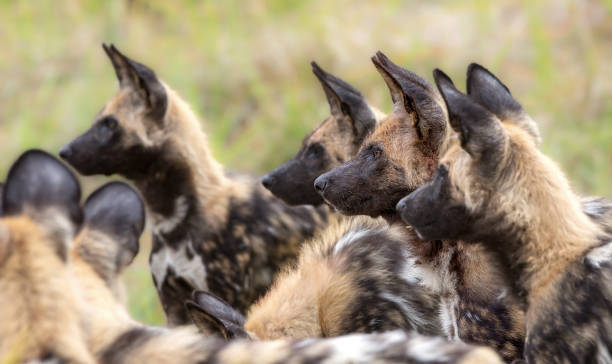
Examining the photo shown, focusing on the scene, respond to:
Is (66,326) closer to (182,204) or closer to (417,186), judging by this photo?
(417,186)

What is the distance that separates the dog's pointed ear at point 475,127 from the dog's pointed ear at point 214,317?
0.89 m

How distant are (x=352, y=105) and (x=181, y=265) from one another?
109cm

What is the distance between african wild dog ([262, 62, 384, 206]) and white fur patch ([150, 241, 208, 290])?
500mm

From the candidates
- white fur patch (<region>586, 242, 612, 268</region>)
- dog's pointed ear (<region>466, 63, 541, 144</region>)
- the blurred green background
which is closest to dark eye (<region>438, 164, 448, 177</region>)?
dog's pointed ear (<region>466, 63, 541, 144</region>)

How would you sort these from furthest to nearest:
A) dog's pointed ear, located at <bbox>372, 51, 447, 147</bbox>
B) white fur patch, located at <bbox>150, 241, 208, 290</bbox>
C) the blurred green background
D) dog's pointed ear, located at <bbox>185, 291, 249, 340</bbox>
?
the blurred green background → white fur patch, located at <bbox>150, 241, 208, 290</bbox> → dog's pointed ear, located at <bbox>372, 51, 447, 147</bbox> → dog's pointed ear, located at <bbox>185, 291, 249, 340</bbox>

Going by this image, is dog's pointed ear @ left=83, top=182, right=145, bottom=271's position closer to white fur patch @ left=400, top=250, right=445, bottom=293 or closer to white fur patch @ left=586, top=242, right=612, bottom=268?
white fur patch @ left=400, top=250, right=445, bottom=293

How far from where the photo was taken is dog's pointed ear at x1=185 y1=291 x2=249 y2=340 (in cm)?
305

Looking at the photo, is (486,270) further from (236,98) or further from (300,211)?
(236,98)

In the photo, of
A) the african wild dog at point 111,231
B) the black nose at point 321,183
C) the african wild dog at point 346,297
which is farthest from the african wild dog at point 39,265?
the black nose at point 321,183

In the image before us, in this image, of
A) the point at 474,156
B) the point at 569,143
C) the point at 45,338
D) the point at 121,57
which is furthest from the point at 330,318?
the point at 569,143

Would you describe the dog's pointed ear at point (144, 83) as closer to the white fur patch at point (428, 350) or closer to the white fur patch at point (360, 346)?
the white fur patch at point (360, 346)

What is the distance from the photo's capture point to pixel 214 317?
10.1 ft

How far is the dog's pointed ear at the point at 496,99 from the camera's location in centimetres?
334

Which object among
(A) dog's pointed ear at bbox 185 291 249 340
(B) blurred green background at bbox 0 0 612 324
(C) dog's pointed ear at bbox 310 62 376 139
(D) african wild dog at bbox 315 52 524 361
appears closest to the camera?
(A) dog's pointed ear at bbox 185 291 249 340
